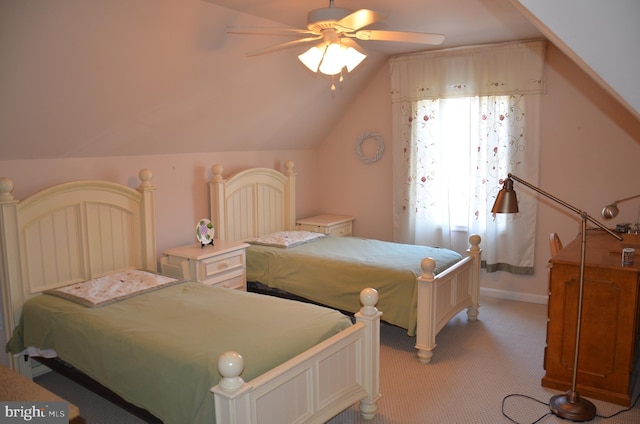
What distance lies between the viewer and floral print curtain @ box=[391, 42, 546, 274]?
455 cm

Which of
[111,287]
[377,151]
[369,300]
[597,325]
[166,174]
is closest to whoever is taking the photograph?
[369,300]

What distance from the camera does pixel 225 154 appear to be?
4566 mm

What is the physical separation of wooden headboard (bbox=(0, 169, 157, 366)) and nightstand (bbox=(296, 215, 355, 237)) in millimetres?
1812

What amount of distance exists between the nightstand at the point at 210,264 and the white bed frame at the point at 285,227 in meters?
0.46

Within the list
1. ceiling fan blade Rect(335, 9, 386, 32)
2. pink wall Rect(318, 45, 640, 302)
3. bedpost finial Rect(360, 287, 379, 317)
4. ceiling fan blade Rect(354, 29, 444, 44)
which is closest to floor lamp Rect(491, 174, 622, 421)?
bedpost finial Rect(360, 287, 379, 317)

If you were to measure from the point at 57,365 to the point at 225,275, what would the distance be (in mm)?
1292

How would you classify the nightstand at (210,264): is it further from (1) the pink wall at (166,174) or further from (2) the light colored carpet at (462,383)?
(2) the light colored carpet at (462,383)

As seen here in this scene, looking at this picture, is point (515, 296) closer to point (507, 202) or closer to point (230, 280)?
point (507, 202)

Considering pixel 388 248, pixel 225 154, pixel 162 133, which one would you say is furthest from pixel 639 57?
pixel 225 154

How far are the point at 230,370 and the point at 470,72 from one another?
384 cm

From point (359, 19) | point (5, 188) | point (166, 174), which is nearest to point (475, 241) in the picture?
point (359, 19)

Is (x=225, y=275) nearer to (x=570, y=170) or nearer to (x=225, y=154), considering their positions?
(x=225, y=154)

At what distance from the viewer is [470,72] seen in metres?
4.72

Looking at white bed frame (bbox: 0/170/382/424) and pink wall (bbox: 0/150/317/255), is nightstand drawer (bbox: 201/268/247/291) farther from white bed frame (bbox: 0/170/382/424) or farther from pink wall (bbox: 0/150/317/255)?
pink wall (bbox: 0/150/317/255)
